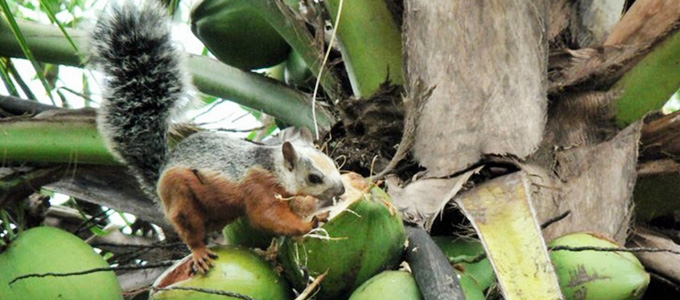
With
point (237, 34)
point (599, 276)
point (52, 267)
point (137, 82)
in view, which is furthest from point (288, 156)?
point (237, 34)

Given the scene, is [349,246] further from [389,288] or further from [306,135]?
[306,135]

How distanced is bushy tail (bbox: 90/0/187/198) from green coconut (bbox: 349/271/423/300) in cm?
62

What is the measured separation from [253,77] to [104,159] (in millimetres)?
443

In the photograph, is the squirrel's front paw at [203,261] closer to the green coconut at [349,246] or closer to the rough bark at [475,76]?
the green coconut at [349,246]

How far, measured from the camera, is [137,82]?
77.5 inches

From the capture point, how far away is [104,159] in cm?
217

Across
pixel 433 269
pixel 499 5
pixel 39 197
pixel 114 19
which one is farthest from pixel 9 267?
pixel 499 5

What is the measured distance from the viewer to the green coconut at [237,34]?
2.45 m

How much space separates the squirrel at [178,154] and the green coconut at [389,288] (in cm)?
16

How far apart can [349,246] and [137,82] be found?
2.16ft

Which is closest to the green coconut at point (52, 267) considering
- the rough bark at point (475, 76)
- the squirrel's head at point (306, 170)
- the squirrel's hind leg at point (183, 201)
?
the squirrel's hind leg at point (183, 201)

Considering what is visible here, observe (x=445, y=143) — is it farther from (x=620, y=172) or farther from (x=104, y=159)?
(x=104, y=159)

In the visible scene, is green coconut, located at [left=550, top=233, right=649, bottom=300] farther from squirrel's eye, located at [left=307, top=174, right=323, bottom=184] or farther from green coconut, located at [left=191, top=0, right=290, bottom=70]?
green coconut, located at [left=191, top=0, right=290, bottom=70]

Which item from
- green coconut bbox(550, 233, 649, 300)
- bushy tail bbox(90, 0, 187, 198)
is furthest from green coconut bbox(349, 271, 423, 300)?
bushy tail bbox(90, 0, 187, 198)
